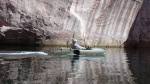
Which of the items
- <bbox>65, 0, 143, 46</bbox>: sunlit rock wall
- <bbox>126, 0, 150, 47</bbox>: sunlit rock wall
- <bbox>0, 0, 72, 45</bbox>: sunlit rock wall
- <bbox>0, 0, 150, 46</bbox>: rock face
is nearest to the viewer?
<bbox>0, 0, 72, 45</bbox>: sunlit rock wall

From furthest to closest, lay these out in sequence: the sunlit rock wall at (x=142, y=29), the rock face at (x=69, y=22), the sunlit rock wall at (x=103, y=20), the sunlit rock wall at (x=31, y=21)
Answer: the sunlit rock wall at (x=142, y=29)
the sunlit rock wall at (x=103, y=20)
the rock face at (x=69, y=22)
the sunlit rock wall at (x=31, y=21)

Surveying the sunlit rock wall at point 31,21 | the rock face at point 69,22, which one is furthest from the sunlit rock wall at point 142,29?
the sunlit rock wall at point 31,21

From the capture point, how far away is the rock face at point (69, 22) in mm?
35094

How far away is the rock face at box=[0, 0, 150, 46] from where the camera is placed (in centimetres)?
3509

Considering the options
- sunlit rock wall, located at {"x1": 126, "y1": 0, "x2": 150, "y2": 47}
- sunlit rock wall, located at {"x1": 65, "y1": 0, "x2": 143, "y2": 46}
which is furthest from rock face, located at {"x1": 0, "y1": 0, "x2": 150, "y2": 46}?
sunlit rock wall, located at {"x1": 126, "y1": 0, "x2": 150, "y2": 47}

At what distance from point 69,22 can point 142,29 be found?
10.8m

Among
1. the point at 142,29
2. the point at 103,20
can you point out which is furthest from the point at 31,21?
the point at 142,29

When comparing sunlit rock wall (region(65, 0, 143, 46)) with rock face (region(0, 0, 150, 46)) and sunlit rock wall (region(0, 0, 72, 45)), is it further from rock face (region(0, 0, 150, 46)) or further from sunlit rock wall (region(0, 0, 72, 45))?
sunlit rock wall (region(0, 0, 72, 45))

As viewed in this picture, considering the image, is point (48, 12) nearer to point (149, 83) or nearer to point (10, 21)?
point (10, 21)

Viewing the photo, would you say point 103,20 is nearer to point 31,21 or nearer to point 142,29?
point 142,29

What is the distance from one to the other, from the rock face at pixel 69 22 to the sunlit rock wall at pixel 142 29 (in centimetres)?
12

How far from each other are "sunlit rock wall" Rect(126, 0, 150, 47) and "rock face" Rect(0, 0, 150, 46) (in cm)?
12

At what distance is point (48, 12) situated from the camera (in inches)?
1426

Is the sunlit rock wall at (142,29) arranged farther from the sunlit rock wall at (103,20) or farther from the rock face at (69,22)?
the sunlit rock wall at (103,20)
